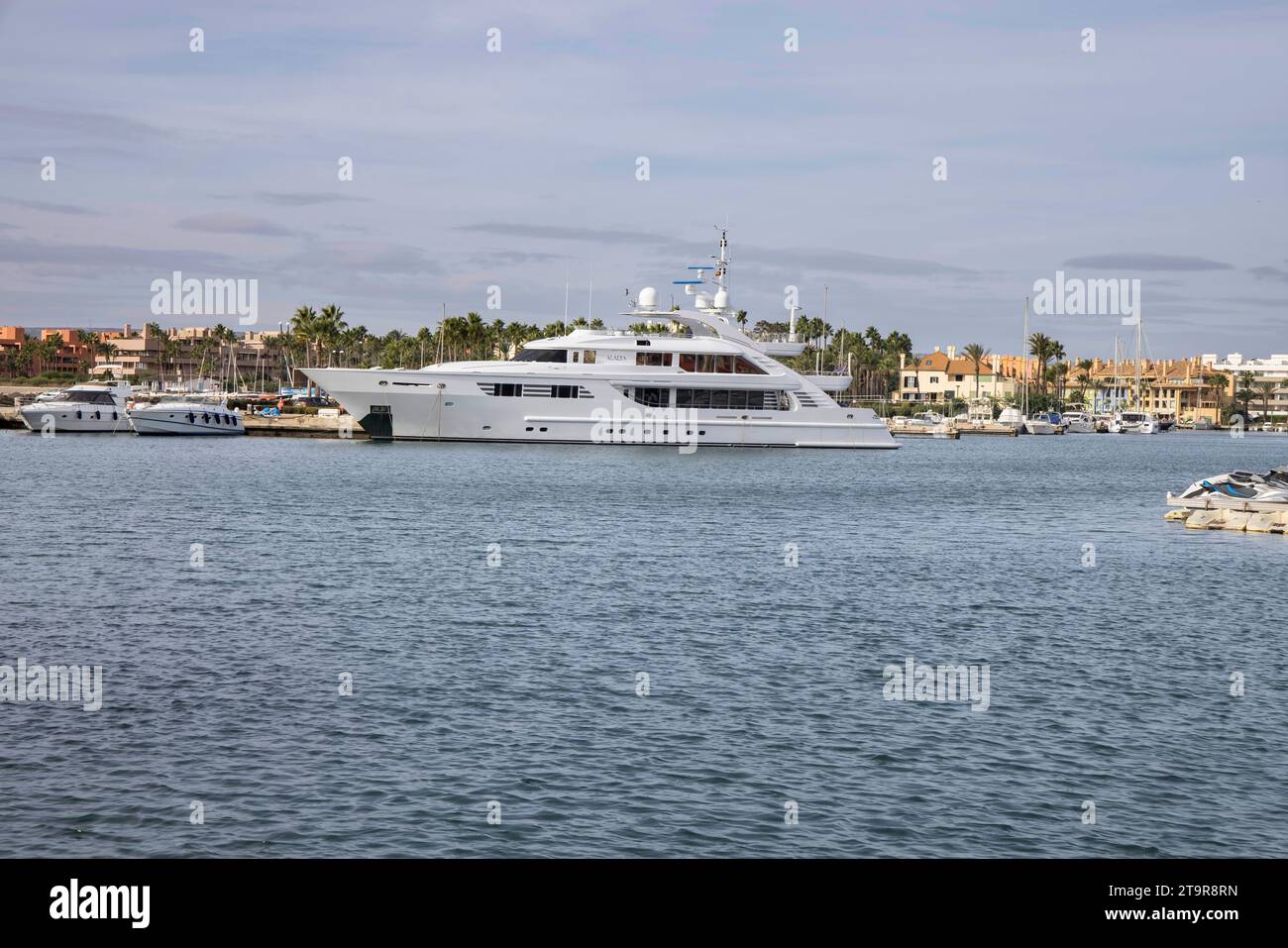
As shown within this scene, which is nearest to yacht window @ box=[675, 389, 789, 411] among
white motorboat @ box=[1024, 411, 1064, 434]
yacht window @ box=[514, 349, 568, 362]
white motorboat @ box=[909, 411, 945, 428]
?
yacht window @ box=[514, 349, 568, 362]

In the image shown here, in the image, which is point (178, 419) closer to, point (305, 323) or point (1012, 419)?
point (305, 323)

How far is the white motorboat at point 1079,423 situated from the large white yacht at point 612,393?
103 m

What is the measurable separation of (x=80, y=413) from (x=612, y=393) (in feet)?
138

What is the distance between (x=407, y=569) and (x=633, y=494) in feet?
77.1

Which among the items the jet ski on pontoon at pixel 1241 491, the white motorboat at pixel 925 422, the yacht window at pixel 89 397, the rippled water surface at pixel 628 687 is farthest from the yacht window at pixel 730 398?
the white motorboat at pixel 925 422

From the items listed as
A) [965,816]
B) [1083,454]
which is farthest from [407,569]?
[1083,454]

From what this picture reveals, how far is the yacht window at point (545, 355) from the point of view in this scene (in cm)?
7769

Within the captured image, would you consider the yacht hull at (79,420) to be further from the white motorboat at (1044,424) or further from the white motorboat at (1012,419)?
the white motorboat at (1044,424)

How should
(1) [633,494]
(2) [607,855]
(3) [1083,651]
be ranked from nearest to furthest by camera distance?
(2) [607,855] < (3) [1083,651] < (1) [633,494]

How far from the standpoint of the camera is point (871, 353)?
19125 centimetres

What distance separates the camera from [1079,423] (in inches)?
6969

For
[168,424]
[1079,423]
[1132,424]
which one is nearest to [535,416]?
[168,424]
